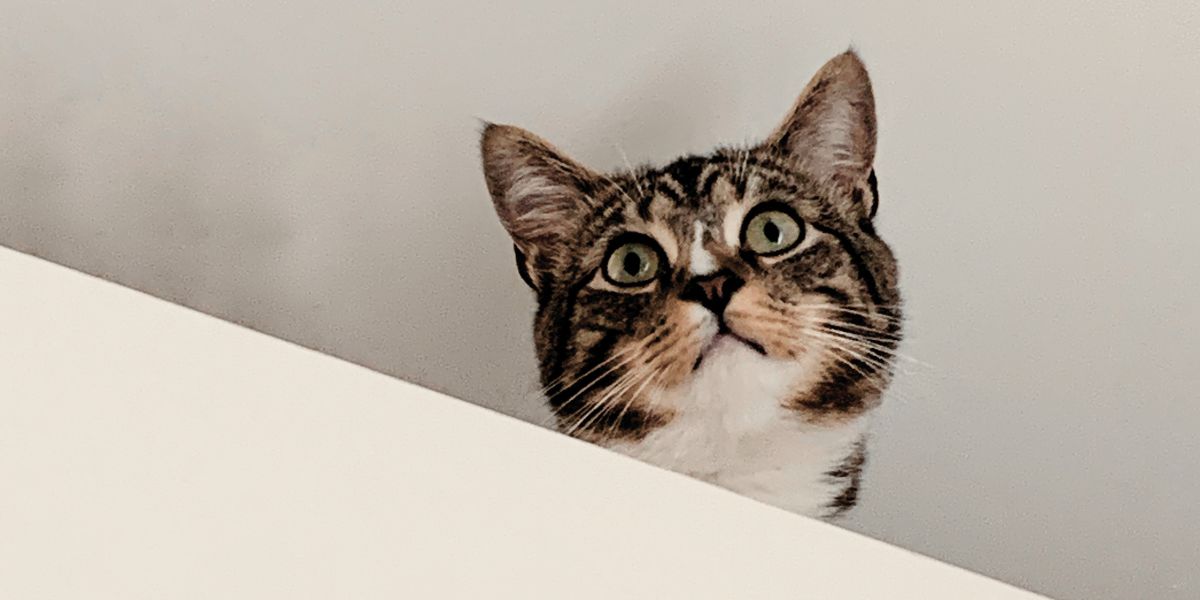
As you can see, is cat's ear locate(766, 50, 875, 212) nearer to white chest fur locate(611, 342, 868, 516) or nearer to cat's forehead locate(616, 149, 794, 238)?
cat's forehead locate(616, 149, 794, 238)

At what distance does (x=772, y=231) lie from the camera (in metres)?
0.97

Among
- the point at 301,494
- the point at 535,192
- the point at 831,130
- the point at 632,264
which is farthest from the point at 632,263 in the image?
the point at 301,494

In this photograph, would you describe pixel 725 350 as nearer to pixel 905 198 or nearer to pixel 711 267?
pixel 711 267

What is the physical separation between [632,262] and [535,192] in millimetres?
109

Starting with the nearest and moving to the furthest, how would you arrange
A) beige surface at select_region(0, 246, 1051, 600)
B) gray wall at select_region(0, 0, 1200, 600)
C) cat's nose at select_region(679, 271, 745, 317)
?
beige surface at select_region(0, 246, 1051, 600)
cat's nose at select_region(679, 271, 745, 317)
gray wall at select_region(0, 0, 1200, 600)

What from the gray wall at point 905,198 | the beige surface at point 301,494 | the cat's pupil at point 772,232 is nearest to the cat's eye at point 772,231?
the cat's pupil at point 772,232

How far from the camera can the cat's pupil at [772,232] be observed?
37.8 inches

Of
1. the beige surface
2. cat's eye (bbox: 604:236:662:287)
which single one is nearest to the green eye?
cat's eye (bbox: 604:236:662:287)

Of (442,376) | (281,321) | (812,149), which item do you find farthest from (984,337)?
(281,321)

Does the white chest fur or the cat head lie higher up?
the cat head

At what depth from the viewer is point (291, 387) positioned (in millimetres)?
434

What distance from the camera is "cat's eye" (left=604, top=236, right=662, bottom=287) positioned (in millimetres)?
959

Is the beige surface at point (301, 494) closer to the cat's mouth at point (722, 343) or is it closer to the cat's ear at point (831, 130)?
the cat's mouth at point (722, 343)

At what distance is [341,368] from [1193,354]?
0.91 meters
